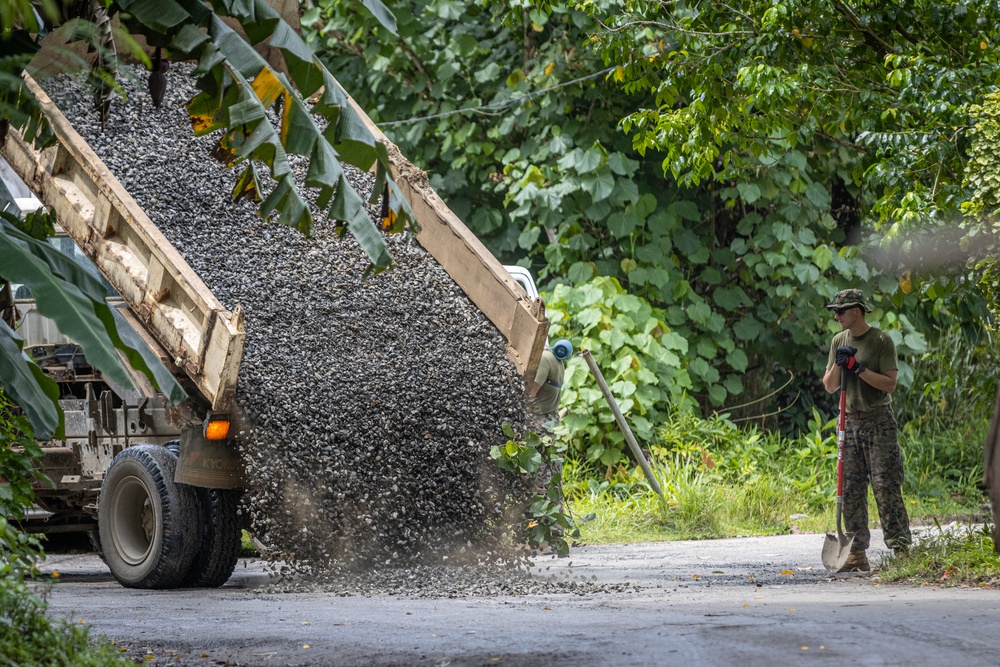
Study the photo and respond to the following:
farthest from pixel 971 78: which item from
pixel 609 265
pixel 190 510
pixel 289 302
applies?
pixel 609 265

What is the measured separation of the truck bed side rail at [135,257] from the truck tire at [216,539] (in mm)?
A: 899

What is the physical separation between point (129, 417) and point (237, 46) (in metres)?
3.34

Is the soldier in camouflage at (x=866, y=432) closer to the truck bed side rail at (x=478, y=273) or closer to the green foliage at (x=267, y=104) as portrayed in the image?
the truck bed side rail at (x=478, y=273)

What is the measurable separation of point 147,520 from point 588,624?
3444 mm

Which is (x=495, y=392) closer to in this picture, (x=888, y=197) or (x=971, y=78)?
(x=888, y=197)

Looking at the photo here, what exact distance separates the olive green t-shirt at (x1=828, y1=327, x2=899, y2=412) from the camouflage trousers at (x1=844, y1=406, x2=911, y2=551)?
67 millimetres

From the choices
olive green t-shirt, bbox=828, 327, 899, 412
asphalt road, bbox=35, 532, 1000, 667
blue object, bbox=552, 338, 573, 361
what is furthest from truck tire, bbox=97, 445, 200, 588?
olive green t-shirt, bbox=828, 327, 899, 412

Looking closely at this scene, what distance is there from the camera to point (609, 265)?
46.1 ft

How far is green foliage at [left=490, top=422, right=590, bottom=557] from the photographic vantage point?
7.63 m

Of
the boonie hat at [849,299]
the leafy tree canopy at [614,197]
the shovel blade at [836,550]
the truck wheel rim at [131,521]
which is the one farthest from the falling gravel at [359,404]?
the leafy tree canopy at [614,197]

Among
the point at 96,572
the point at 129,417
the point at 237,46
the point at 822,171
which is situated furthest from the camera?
the point at 822,171

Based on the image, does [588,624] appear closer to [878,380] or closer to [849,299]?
[878,380]

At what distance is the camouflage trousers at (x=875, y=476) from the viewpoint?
818cm

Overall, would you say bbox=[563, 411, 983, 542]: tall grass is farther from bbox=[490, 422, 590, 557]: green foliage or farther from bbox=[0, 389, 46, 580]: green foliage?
bbox=[0, 389, 46, 580]: green foliage
